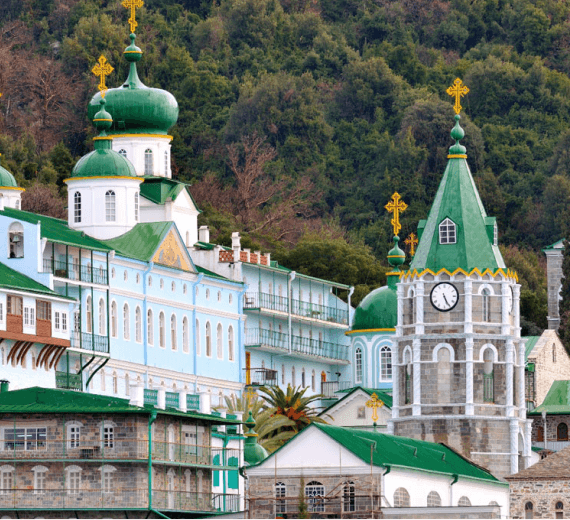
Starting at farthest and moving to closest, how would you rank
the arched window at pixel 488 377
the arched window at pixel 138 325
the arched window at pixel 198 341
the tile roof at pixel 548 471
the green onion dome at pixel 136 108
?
the green onion dome at pixel 136 108 → the arched window at pixel 198 341 → the arched window at pixel 138 325 → the arched window at pixel 488 377 → the tile roof at pixel 548 471

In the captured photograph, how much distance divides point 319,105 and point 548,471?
255ft

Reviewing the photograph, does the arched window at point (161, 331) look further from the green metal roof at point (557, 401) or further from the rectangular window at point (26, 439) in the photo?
the rectangular window at point (26, 439)

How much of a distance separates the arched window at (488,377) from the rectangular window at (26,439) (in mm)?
23741

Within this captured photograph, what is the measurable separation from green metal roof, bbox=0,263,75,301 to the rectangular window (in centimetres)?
864

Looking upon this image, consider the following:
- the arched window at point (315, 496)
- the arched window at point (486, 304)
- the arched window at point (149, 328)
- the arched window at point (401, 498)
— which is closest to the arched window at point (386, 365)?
the arched window at point (149, 328)

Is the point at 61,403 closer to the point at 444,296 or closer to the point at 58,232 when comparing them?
the point at 58,232

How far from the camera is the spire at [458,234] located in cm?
10781

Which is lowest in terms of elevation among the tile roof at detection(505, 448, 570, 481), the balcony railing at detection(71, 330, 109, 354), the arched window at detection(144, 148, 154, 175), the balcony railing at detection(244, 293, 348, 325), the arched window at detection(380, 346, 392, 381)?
the tile roof at detection(505, 448, 570, 481)

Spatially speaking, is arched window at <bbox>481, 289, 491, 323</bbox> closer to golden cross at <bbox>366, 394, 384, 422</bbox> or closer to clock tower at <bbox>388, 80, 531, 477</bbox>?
clock tower at <bbox>388, 80, 531, 477</bbox>

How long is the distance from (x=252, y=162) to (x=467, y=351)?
64.1 meters

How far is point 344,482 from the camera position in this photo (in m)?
91.3

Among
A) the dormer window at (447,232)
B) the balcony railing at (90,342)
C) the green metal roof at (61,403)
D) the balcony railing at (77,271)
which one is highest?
the dormer window at (447,232)

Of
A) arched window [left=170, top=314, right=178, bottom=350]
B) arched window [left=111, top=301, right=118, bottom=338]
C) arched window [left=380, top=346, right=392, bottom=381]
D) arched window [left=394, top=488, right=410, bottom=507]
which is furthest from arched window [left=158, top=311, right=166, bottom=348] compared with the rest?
arched window [left=394, top=488, right=410, bottom=507]

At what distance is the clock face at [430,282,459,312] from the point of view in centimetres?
10731
